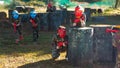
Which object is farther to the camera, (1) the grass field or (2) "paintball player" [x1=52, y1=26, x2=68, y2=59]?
(2) "paintball player" [x1=52, y1=26, x2=68, y2=59]

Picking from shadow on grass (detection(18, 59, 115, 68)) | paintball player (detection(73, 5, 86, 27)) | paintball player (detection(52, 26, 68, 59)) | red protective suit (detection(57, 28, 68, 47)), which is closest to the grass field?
shadow on grass (detection(18, 59, 115, 68))

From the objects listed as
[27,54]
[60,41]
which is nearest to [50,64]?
[60,41]

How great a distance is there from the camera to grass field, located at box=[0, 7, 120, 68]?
34.9 feet

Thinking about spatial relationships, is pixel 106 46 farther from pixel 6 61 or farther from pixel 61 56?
pixel 6 61

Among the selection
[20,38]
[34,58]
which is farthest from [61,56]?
[20,38]

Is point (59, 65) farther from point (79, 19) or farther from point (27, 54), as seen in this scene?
point (27, 54)

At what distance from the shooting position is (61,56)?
38.0ft

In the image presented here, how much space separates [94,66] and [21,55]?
297 centimetres

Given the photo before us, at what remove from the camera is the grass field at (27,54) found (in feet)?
34.9

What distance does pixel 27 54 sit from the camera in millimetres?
Answer: 12195

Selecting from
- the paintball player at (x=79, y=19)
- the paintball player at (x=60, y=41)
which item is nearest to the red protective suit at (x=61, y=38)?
the paintball player at (x=60, y=41)

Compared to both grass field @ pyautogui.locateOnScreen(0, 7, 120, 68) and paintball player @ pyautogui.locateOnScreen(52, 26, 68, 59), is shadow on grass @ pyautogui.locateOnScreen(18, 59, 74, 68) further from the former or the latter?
paintball player @ pyautogui.locateOnScreen(52, 26, 68, 59)

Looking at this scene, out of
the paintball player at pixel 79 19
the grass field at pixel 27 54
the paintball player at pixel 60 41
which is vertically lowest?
the grass field at pixel 27 54

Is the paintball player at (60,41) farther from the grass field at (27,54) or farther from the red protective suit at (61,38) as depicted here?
the grass field at (27,54)
